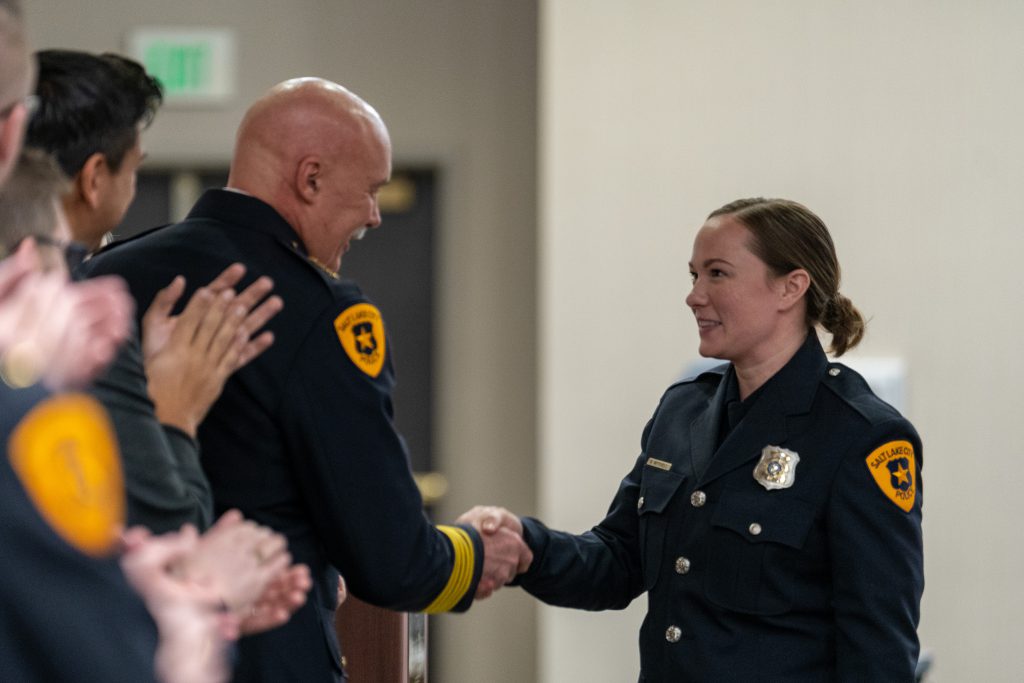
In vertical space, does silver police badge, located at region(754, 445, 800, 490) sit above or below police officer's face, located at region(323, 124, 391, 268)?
below

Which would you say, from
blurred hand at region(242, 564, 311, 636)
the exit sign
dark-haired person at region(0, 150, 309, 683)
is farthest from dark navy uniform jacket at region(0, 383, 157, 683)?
the exit sign

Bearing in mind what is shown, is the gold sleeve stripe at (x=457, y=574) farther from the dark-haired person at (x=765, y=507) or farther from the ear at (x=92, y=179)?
the ear at (x=92, y=179)

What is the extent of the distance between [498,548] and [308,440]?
585 mm

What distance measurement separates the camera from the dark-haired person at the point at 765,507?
5.90ft

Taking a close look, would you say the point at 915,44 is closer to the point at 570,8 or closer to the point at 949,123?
the point at 949,123

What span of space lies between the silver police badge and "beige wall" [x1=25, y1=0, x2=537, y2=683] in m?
2.20

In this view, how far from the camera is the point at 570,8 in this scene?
354 cm

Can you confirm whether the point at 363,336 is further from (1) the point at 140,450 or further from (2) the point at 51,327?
(2) the point at 51,327

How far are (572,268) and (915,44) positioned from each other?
1.16m

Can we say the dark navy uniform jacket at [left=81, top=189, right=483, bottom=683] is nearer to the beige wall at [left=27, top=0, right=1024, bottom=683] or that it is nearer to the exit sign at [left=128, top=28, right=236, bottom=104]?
the beige wall at [left=27, top=0, right=1024, bottom=683]

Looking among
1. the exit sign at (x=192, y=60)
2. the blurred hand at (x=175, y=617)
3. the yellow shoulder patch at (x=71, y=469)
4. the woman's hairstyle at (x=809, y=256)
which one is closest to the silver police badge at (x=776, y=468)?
the woman's hairstyle at (x=809, y=256)

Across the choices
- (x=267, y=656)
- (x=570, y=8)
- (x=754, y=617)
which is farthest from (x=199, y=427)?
(x=570, y=8)

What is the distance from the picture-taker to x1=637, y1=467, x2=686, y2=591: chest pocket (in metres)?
2.03

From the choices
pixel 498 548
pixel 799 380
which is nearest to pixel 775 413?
pixel 799 380
